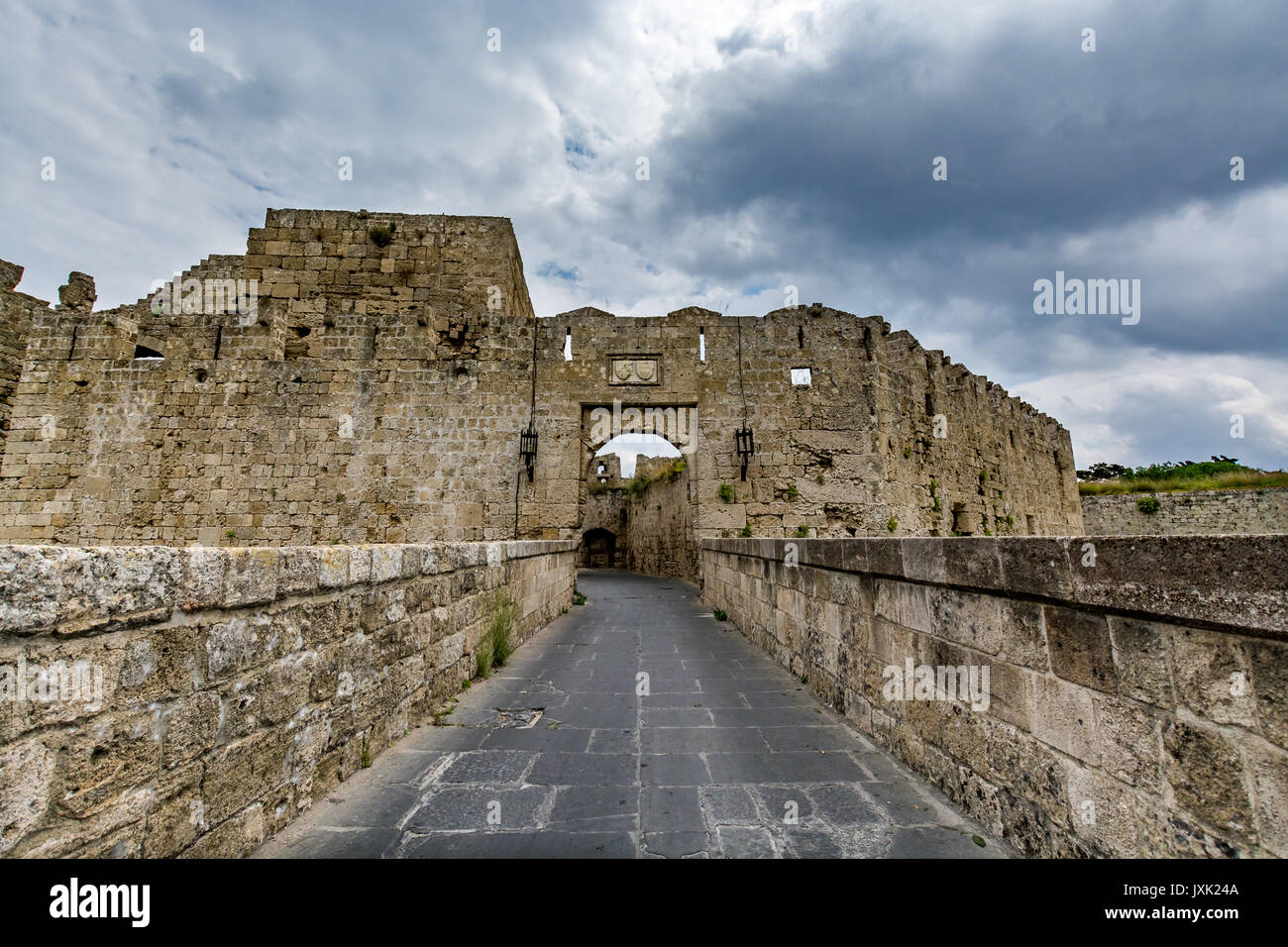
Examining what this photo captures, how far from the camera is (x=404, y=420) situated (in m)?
11.2

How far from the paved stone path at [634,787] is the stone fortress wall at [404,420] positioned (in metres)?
7.12

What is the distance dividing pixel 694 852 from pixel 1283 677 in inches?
66.5

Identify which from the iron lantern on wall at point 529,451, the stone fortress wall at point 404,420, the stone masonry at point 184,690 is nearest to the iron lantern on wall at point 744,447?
the stone fortress wall at point 404,420

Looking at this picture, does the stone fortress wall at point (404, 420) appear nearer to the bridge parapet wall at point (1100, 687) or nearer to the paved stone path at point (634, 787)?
the paved stone path at point (634, 787)

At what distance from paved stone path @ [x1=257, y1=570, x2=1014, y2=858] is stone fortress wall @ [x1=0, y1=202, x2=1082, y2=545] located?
23.4 ft

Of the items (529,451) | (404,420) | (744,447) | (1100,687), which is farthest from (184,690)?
(404,420)

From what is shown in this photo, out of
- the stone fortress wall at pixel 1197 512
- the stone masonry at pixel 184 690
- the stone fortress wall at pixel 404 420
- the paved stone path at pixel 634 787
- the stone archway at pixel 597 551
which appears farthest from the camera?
the stone archway at pixel 597 551

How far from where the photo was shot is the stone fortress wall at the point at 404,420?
35.6 ft

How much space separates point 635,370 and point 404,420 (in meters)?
4.96

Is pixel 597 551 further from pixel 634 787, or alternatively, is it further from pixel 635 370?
pixel 634 787

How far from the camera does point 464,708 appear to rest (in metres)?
3.64

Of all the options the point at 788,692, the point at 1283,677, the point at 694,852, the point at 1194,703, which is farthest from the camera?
the point at 788,692
